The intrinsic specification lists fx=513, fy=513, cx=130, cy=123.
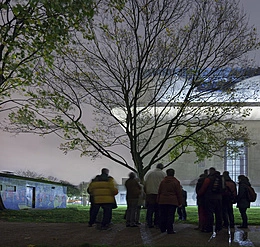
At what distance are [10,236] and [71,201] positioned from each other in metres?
28.1

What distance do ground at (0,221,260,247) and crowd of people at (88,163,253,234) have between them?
0.36 meters

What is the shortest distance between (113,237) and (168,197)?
1.65 meters

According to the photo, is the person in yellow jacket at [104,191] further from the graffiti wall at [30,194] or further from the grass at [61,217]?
the graffiti wall at [30,194]

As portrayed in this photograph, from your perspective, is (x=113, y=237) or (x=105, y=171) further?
(x=105, y=171)

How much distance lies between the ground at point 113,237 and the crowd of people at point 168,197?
36 cm

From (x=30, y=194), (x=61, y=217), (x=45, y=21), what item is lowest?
(x=61, y=217)

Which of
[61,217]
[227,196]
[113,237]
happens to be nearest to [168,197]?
[113,237]

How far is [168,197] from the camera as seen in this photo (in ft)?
41.3

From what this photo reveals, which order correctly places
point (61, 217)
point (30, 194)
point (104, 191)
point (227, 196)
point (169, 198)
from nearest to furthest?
1. point (169, 198)
2. point (104, 191)
3. point (227, 196)
4. point (61, 217)
5. point (30, 194)

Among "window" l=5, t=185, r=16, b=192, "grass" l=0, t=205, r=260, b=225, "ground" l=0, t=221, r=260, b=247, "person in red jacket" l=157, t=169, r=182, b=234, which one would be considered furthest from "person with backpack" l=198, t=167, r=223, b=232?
"window" l=5, t=185, r=16, b=192

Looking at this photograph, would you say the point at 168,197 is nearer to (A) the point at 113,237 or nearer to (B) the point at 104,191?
(A) the point at 113,237

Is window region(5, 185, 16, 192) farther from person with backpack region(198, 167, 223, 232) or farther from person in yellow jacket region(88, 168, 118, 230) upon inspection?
person with backpack region(198, 167, 223, 232)

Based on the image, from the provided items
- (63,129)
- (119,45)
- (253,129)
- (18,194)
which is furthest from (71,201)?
(253,129)

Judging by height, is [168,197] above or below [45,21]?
below
